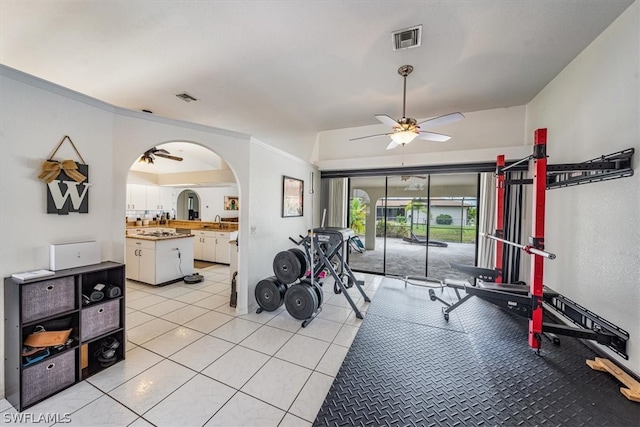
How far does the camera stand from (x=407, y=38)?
2.38 meters

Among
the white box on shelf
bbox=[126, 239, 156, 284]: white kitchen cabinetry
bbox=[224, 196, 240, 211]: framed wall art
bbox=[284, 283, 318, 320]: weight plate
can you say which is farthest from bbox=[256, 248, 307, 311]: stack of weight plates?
bbox=[224, 196, 240, 211]: framed wall art

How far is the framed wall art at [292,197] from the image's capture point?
435cm

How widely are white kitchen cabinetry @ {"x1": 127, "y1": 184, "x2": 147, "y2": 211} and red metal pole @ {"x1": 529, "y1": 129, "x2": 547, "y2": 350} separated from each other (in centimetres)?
841

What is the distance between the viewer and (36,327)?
6.31 feet

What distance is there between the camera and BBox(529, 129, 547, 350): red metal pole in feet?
7.45

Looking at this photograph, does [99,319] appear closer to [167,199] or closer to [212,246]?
[212,246]

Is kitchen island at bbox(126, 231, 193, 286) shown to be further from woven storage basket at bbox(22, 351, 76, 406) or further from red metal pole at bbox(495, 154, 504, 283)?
red metal pole at bbox(495, 154, 504, 283)

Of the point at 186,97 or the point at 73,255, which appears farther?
the point at 186,97

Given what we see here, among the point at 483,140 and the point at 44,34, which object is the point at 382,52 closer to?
the point at 483,140

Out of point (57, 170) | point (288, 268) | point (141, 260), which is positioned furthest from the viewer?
point (141, 260)

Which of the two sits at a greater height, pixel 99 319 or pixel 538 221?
pixel 538 221

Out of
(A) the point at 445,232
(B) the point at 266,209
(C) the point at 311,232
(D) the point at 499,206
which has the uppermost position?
(D) the point at 499,206

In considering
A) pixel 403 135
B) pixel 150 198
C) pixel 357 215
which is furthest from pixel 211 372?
pixel 150 198

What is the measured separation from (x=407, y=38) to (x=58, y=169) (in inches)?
134
